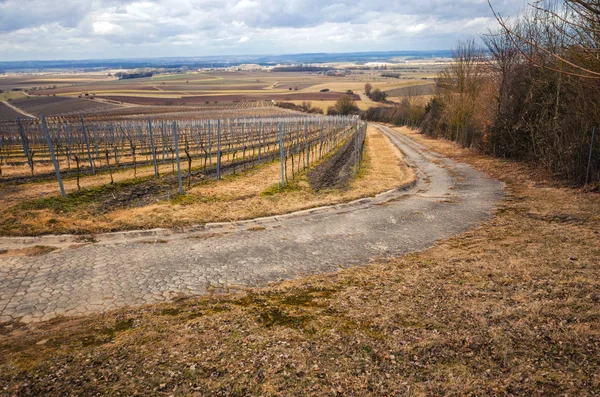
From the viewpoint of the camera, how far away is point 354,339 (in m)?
5.50

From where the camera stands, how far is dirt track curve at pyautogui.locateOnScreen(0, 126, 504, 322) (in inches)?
282

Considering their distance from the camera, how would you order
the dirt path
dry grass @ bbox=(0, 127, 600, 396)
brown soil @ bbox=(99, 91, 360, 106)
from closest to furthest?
1. dry grass @ bbox=(0, 127, 600, 396)
2. the dirt path
3. brown soil @ bbox=(99, 91, 360, 106)

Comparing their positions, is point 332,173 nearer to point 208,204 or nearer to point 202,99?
point 208,204

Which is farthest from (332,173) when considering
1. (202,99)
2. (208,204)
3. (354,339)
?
(202,99)

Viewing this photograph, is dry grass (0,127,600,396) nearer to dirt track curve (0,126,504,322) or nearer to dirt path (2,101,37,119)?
dirt track curve (0,126,504,322)

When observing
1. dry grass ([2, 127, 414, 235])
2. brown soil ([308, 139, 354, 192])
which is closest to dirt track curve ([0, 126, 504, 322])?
dry grass ([2, 127, 414, 235])

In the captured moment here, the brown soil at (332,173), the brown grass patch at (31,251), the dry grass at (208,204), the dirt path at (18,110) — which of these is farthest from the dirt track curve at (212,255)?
the dirt path at (18,110)

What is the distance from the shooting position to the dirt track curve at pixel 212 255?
715cm

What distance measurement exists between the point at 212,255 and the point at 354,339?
4886 mm

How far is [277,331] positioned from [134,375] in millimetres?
2073

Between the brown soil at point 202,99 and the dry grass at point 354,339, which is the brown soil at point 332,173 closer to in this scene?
the dry grass at point 354,339

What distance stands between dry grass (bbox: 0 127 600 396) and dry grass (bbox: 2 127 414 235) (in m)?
5.26

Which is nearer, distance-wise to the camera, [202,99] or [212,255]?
[212,255]

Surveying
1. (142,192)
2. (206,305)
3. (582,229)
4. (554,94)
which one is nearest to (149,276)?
(206,305)
